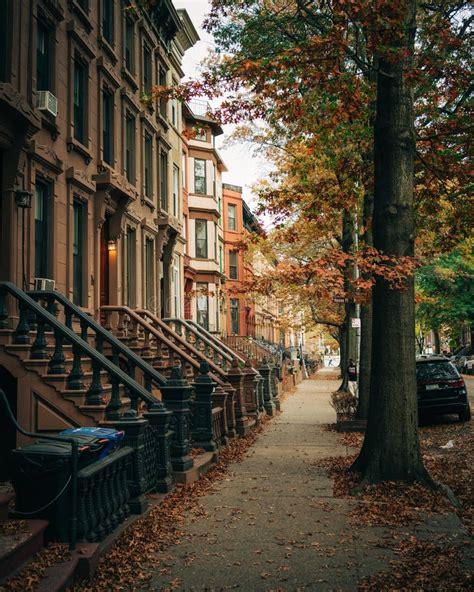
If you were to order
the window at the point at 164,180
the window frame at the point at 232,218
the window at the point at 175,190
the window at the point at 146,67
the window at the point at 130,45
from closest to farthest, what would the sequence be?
the window at the point at 130,45 < the window at the point at 146,67 < the window at the point at 164,180 < the window at the point at 175,190 < the window frame at the point at 232,218

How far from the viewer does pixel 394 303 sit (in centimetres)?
977

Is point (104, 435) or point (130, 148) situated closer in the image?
point (104, 435)

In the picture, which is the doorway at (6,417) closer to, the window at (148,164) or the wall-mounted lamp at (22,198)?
the wall-mounted lamp at (22,198)

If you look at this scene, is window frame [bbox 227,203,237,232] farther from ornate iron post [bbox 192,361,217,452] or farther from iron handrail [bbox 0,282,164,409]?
iron handrail [bbox 0,282,164,409]

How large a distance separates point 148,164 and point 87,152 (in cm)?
629

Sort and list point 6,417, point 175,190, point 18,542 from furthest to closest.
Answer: point 175,190, point 6,417, point 18,542

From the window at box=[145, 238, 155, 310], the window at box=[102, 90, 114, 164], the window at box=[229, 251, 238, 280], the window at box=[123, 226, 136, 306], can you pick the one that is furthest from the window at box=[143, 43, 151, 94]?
the window at box=[229, 251, 238, 280]

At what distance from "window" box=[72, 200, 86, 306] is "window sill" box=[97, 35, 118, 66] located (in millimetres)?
4338

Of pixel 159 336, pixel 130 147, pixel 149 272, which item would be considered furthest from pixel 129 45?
pixel 159 336

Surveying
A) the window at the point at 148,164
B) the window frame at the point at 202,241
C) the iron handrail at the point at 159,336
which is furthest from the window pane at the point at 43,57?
the window frame at the point at 202,241

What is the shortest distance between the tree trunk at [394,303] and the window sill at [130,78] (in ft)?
32.4

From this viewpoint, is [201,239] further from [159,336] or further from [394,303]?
[394,303]

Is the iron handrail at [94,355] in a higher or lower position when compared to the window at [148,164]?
lower

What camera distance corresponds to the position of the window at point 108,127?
17312mm
